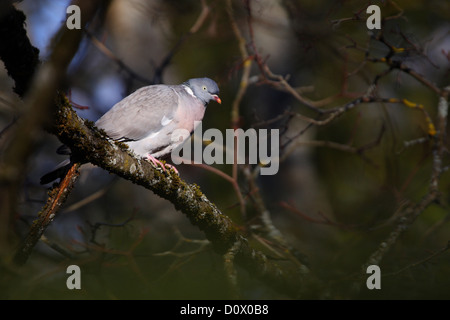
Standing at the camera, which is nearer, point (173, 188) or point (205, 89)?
point (173, 188)

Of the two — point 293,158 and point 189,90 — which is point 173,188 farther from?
point 293,158

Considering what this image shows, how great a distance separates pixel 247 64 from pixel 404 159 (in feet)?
10.3

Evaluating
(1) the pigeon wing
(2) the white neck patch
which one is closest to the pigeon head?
(2) the white neck patch

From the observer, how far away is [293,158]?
19.3 feet

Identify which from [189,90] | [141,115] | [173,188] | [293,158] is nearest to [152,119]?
[141,115]

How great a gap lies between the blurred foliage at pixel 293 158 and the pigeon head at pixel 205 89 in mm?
493

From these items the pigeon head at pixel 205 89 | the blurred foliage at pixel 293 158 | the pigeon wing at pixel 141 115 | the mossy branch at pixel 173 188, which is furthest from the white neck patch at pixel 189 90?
the mossy branch at pixel 173 188

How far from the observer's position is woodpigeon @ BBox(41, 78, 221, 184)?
2662mm

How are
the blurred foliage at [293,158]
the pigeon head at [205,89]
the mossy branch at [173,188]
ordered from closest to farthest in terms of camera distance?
the mossy branch at [173,188], the blurred foliage at [293,158], the pigeon head at [205,89]

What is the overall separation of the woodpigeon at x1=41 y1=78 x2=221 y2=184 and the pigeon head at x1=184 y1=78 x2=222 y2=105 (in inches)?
4.0

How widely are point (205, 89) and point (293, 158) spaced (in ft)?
10.3

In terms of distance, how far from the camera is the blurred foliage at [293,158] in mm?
2516

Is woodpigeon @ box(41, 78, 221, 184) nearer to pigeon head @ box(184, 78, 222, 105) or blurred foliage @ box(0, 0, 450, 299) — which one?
pigeon head @ box(184, 78, 222, 105)

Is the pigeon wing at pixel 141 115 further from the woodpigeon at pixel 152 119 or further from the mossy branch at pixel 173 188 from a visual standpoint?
the mossy branch at pixel 173 188
